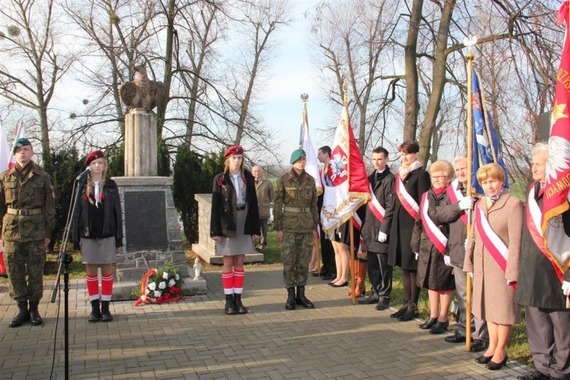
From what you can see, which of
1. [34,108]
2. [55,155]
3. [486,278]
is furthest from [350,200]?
[34,108]

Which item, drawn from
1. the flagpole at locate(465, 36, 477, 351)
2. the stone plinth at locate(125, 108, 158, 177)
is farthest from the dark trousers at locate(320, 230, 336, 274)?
the flagpole at locate(465, 36, 477, 351)

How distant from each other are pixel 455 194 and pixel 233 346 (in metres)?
2.76

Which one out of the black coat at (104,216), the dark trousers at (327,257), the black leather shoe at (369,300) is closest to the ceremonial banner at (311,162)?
the dark trousers at (327,257)

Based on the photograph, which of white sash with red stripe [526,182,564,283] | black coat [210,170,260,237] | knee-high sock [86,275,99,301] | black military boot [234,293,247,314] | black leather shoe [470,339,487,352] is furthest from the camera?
black military boot [234,293,247,314]

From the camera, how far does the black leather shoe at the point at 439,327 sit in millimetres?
5613

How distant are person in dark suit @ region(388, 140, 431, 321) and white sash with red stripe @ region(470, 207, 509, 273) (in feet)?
4.60

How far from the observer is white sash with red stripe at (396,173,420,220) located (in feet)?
19.7

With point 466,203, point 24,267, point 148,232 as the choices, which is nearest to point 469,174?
point 466,203

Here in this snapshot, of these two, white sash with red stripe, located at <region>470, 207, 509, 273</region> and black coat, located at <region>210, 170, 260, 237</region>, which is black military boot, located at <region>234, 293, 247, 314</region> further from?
white sash with red stripe, located at <region>470, 207, 509, 273</region>

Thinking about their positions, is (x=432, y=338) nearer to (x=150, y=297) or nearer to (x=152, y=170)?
(x=150, y=297)

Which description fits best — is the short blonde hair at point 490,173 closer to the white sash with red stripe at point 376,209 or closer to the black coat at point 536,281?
the black coat at point 536,281

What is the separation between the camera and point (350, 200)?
705 centimetres

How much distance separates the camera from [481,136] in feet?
16.8

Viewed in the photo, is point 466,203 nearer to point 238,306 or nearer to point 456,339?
point 456,339
